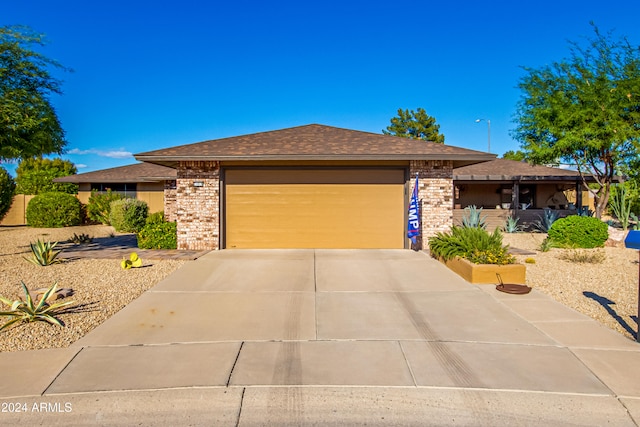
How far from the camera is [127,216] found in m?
19.4

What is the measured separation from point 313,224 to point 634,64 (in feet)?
43.0

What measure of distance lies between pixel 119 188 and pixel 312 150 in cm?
1747

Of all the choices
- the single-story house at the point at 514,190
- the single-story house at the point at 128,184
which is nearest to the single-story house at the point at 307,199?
the single-story house at the point at 514,190

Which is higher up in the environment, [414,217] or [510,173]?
[510,173]

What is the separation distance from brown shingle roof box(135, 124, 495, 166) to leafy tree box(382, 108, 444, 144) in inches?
1222

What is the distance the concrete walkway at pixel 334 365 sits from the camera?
362 centimetres

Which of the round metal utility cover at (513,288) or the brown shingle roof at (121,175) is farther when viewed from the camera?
the brown shingle roof at (121,175)

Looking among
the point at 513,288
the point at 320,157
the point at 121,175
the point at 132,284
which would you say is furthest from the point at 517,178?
the point at 121,175

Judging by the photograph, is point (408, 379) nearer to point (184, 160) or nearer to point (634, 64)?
point (184, 160)

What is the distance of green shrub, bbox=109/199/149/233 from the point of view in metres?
19.4

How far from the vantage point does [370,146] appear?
1253 centimetres

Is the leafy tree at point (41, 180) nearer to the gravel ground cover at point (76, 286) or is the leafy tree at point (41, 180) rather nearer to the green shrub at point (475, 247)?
the gravel ground cover at point (76, 286)

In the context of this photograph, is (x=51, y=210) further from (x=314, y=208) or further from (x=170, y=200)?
(x=314, y=208)

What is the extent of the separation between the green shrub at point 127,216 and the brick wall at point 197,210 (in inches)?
338
